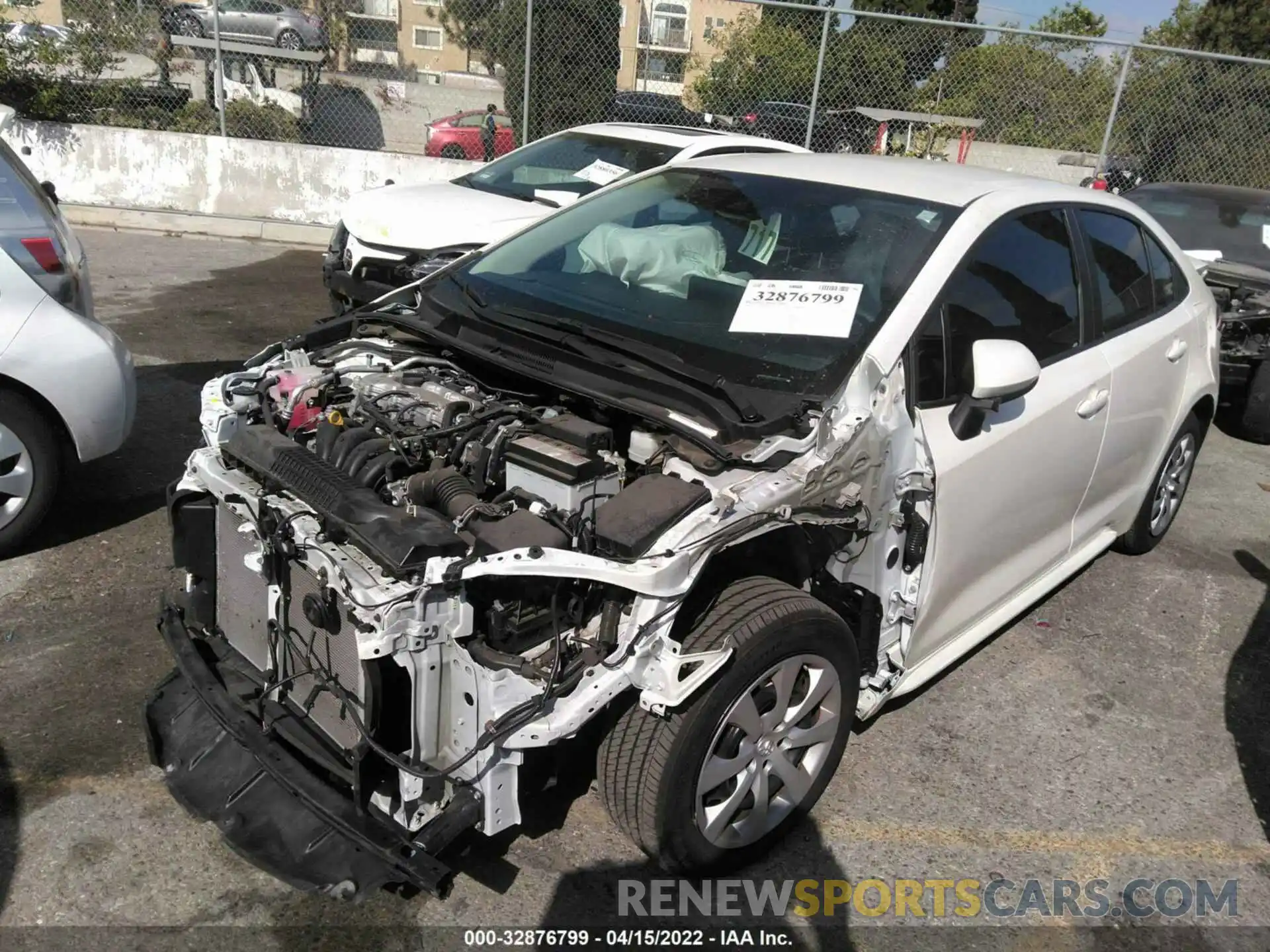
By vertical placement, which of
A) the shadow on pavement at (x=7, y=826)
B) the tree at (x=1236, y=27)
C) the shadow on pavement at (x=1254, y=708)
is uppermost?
the tree at (x=1236, y=27)

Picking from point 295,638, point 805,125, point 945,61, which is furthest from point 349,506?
point 945,61

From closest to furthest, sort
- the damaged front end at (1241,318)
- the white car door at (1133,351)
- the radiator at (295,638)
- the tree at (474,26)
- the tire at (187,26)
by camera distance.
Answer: the radiator at (295,638) → the white car door at (1133,351) → the damaged front end at (1241,318) → the tire at (187,26) → the tree at (474,26)

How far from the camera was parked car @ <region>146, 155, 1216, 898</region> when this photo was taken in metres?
2.36

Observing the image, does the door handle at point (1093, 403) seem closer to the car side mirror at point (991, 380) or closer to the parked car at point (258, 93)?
the car side mirror at point (991, 380)

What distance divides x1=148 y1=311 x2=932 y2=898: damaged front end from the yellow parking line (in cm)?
41

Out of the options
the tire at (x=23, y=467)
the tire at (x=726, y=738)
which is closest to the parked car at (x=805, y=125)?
the tire at (x=23, y=467)

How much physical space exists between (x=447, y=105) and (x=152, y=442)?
33.5 feet

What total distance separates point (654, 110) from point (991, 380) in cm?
1187

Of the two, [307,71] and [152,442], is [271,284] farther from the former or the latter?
[307,71]

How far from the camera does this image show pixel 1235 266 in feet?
23.4

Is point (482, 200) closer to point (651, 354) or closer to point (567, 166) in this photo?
point (567, 166)

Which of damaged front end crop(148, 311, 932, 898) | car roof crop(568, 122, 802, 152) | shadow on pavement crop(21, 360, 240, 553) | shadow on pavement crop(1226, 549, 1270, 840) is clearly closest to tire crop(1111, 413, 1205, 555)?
shadow on pavement crop(1226, 549, 1270, 840)

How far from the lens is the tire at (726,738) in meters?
2.51

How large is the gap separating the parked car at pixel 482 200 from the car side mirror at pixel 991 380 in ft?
→ 12.0
